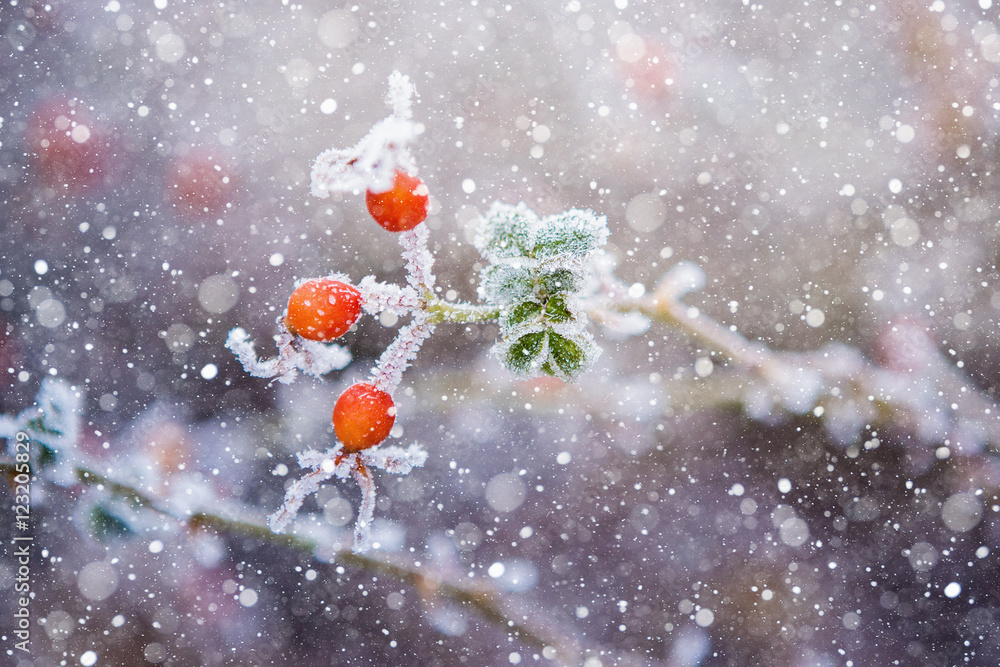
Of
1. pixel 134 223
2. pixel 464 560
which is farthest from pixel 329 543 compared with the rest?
pixel 134 223

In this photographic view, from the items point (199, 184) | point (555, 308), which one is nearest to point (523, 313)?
point (555, 308)

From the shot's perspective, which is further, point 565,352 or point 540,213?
point 540,213

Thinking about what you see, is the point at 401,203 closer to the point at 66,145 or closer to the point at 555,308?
the point at 555,308

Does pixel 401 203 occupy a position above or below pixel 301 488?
above

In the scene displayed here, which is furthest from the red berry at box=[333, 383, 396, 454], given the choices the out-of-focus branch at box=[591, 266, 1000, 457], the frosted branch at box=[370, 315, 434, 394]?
the out-of-focus branch at box=[591, 266, 1000, 457]

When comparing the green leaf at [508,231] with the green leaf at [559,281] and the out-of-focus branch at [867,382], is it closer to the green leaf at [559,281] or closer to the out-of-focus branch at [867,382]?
the green leaf at [559,281]

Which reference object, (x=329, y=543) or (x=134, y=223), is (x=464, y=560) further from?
(x=134, y=223)
